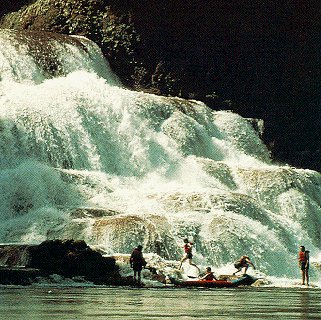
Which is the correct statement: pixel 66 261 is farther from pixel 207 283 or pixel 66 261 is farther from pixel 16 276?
pixel 207 283

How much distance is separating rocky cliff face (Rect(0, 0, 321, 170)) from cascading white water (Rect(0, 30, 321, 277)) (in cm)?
313

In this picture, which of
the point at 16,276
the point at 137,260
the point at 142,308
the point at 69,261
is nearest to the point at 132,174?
Result: the point at 69,261

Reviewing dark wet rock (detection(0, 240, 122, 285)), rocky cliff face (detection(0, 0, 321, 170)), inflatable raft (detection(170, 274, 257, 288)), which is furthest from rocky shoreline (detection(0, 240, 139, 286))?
rocky cliff face (detection(0, 0, 321, 170))

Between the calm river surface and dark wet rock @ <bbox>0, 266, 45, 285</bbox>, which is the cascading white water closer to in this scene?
dark wet rock @ <bbox>0, 266, 45, 285</bbox>

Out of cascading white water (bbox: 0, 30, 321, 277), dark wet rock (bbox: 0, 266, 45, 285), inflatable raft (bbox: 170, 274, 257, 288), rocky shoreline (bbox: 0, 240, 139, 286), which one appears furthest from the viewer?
cascading white water (bbox: 0, 30, 321, 277)

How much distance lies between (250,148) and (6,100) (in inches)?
553

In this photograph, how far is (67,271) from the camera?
91.7 ft

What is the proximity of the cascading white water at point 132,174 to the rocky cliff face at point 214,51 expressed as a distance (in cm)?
313

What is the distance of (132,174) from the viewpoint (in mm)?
43219

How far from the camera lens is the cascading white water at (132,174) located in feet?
112

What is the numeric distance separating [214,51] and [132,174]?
55.1 ft

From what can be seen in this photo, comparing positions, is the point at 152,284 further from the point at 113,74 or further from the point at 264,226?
the point at 113,74

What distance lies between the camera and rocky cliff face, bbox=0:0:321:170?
56531mm

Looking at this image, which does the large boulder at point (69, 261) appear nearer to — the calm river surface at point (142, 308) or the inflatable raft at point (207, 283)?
the inflatable raft at point (207, 283)
